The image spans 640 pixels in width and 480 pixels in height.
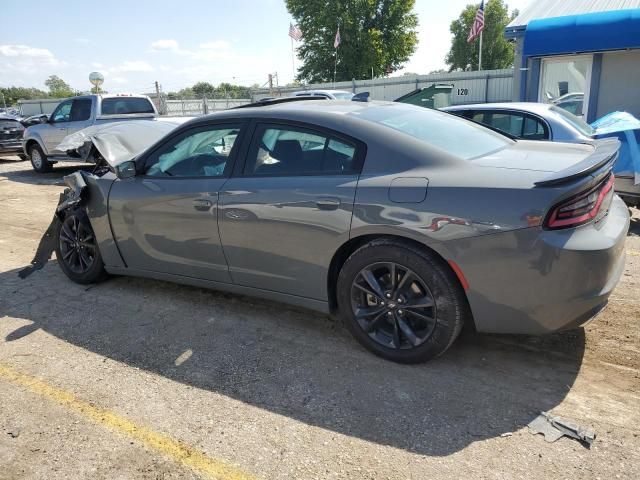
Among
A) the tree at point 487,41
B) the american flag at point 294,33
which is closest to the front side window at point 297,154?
the american flag at point 294,33

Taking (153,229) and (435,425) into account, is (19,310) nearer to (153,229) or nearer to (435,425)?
(153,229)

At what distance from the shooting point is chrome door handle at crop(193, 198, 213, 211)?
366 centimetres

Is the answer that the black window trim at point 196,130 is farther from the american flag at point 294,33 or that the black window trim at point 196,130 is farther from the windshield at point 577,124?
the american flag at point 294,33

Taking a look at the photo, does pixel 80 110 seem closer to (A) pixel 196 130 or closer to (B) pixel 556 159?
(A) pixel 196 130

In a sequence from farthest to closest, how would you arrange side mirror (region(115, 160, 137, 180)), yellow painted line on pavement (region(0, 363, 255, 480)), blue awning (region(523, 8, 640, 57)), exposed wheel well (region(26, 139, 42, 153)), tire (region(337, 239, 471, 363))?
exposed wheel well (region(26, 139, 42, 153)) → blue awning (region(523, 8, 640, 57)) → side mirror (region(115, 160, 137, 180)) → tire (region(337, 239, 471, 363)) → yellow painted line on pavement (region(0, 363, 255, 480))

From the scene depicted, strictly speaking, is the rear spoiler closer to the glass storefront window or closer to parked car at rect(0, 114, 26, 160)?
the glass storefront window

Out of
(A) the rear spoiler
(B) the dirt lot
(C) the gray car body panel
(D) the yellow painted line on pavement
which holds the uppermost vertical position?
(A) the rear spoiler

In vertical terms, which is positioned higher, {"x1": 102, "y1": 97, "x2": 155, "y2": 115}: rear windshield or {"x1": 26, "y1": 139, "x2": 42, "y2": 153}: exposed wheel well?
{"x1": 102, "y1": 97, "x2": 155, "y2": 115}: rear windshield

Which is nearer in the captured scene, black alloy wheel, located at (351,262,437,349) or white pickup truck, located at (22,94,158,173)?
black alloy wheel, located at (351,262,437,349)

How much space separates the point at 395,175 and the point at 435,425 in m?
1.41

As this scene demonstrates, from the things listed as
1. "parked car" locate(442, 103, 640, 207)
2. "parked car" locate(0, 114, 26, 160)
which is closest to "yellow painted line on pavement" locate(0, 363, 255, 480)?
"parked car" locate(442, 103, 640, 207)

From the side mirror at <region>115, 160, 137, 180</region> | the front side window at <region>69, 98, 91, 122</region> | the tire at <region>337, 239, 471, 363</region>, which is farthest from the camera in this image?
the front side window at <region>69, 98, 91, 122</region>

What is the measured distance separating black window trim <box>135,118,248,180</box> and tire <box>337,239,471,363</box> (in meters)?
1.19

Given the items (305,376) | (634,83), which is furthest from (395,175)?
(634,83)
